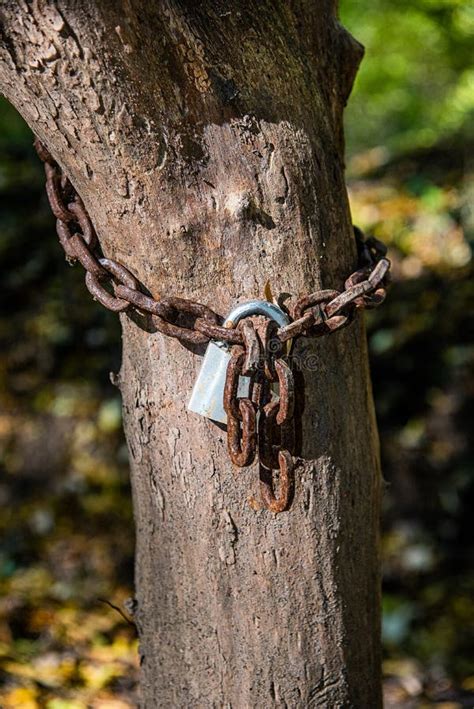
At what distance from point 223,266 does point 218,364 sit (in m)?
0.20

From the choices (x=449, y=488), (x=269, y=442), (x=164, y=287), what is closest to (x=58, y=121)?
(x=164, y=287)

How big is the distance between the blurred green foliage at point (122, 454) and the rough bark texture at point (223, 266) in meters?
1.35

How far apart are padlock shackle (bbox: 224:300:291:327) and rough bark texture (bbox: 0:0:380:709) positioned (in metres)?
0.05

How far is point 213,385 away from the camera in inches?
57.0

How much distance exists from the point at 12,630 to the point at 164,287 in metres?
2.42

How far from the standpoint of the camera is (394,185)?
15.5 feet

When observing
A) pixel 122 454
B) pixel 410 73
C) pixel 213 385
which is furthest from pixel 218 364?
pixel 410 73

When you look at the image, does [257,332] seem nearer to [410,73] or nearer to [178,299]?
[178,299]

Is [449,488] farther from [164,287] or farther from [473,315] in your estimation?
[164,287]

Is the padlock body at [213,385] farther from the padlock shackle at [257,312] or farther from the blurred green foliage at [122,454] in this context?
the blurred green foliage at [122,454]

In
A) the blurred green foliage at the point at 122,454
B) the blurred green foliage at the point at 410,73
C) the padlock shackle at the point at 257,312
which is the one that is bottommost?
the padlock shackle at the point at 257,312

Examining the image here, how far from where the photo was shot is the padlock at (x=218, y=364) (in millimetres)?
1435

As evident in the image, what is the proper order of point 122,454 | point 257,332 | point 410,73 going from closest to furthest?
1. point 257,332
2. point 122,454
3. point 410,73

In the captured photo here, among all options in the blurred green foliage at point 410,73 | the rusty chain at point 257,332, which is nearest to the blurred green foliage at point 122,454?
the blurred green foliage at point 410,73
